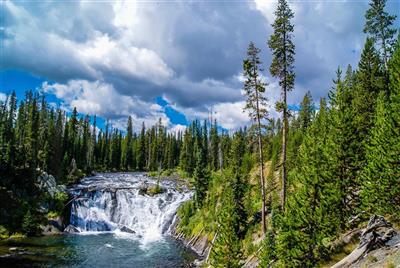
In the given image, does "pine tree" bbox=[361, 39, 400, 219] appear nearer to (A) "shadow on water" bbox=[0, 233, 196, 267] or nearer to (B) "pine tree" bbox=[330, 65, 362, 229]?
(B) "pine tree" bbox=[330, 65, 362, 229]

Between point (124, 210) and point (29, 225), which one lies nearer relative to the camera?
point (29, 225)

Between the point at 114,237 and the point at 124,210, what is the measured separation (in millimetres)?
9798

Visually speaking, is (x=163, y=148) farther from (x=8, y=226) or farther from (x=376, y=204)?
(x=376, y=204)

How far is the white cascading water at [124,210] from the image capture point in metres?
61.7

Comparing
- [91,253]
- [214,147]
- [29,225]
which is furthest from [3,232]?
[214,147]

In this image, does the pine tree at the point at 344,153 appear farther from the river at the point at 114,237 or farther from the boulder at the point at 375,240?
the river at the point at 114,237

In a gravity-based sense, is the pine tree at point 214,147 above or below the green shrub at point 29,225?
above

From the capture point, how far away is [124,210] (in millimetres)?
65625

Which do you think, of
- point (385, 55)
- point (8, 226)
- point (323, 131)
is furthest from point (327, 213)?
point (8, 226)

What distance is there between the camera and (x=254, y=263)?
29719 mm

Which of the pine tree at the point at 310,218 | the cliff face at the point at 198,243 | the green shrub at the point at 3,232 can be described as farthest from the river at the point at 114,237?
the pine tree at the point at 310,218

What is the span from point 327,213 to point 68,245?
38238 millimetres

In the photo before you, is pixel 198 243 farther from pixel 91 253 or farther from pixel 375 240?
pixel 375 240

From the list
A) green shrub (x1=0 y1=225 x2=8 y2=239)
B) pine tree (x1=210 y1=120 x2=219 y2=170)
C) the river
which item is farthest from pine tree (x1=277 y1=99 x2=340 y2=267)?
pine tree (x1=210 y1=120 x2=219 y2=170)
